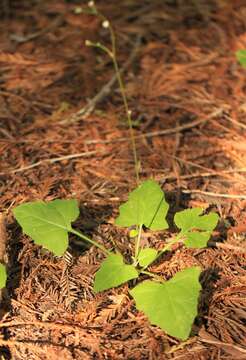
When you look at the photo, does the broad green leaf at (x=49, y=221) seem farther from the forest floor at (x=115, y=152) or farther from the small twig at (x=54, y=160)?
the small twig at (x=54, y=160)

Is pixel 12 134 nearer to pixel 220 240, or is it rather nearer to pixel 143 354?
pixel 220 240

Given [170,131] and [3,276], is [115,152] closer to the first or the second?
[170,131]

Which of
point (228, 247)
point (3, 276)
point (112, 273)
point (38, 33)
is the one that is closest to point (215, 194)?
point (228, 247)

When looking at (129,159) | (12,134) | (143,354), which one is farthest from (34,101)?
(143,354)

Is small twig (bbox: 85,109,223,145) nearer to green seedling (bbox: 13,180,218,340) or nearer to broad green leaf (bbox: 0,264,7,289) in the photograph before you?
green seedling (bbox: 13,180,218,340)

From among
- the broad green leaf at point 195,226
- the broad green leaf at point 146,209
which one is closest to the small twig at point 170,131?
the broad green leaf at point 146,209

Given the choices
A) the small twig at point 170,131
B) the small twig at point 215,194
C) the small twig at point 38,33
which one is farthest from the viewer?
the small twig at point 38,33

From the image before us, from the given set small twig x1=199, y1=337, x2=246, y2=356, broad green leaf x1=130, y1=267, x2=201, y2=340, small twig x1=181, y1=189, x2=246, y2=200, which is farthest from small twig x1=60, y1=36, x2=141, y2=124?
small twig x1=199, y1=337, x2=246, y2=356
